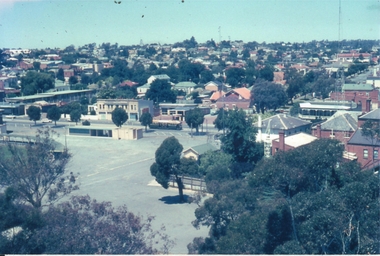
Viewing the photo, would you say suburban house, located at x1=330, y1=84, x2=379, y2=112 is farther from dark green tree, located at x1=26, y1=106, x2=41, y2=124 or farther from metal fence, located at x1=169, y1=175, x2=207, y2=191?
dark green tree, located at x1=26, y1=106, x2=41, y2=124

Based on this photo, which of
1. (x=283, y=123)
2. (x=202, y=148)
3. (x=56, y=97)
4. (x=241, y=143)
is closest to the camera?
(x=241, y=143)

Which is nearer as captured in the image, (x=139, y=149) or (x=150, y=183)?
(x=150, y=183)

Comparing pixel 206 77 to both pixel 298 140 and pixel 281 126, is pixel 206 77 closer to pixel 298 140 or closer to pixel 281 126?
pixel 281 126

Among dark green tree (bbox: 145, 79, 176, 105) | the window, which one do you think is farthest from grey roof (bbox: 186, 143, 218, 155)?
dark green tree (bbox: 145, 79, 176, 105)

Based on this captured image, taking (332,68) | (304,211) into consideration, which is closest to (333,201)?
(304,211)

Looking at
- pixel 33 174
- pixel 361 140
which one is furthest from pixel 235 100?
pixel 33 174

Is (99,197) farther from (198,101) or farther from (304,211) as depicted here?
(198,101)

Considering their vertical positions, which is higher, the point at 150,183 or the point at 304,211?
the point at 304,211
